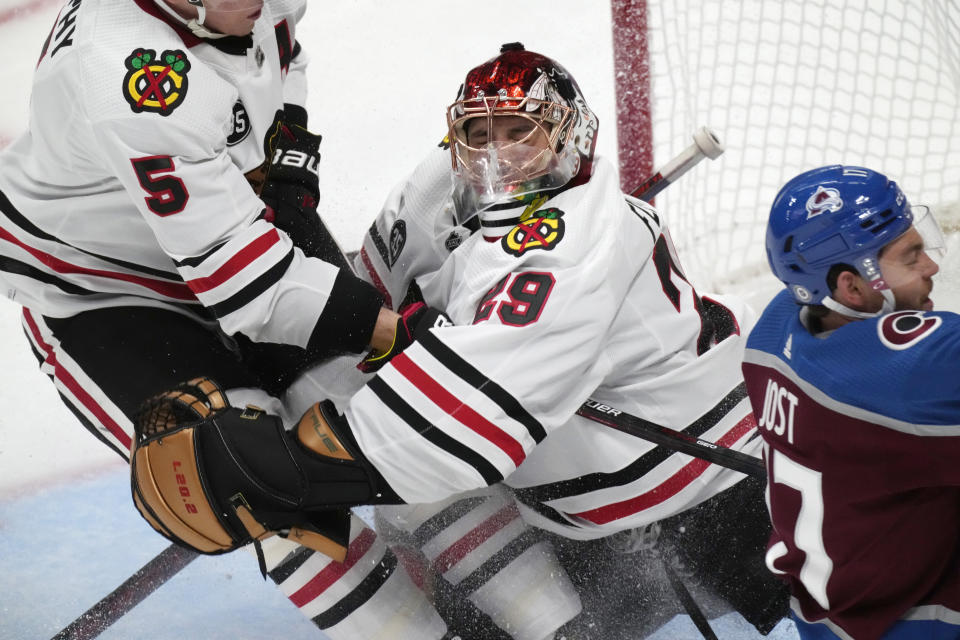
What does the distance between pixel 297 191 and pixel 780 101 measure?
61.8 inches

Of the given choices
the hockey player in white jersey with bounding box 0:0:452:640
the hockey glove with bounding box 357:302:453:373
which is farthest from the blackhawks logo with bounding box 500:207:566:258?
the hockey player in white jersey with bounding box 0:0:452:640

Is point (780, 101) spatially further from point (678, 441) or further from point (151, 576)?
point (151, 576)

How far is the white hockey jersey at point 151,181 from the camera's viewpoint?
169cm

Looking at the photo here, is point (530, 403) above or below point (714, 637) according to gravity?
above

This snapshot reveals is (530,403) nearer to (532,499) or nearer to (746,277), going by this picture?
(532,499)

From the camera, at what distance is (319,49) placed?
3.75 metres

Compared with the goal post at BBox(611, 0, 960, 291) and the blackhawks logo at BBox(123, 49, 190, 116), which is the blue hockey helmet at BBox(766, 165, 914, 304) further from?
the goal post at BBox(611, 0, 960, 291)

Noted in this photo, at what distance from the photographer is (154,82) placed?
1.68 metres

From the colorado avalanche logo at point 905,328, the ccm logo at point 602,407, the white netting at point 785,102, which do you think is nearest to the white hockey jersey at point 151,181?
the ccm logo at point 602,407

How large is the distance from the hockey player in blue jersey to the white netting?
1.57 metres

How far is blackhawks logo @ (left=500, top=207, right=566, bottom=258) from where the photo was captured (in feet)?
5.60

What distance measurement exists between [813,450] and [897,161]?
181cm

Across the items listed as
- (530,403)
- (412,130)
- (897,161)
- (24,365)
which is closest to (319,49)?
(412,130)

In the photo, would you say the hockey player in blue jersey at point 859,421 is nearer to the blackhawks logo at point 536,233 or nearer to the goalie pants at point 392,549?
the blackhawks logo at point 536,233
